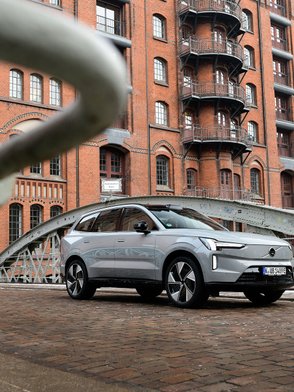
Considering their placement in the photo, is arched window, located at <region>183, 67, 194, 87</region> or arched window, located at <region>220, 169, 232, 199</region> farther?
arched window, located at <region>183, 67, 194, 87</region>

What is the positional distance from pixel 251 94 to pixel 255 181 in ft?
23.8

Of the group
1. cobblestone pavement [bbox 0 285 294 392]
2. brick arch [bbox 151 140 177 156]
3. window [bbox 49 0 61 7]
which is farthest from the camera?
brick arch [bbox 151 140 177 156]

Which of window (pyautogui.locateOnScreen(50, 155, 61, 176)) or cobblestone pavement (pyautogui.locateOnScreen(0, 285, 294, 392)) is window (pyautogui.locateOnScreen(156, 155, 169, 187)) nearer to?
window (pyautogui.locateOnScreen(50, 155, 61, 176))

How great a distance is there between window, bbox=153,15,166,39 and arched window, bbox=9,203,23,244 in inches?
636

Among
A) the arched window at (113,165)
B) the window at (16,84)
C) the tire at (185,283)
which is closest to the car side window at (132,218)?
the tire at (185,283)

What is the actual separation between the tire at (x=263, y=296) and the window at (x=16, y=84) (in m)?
22.7

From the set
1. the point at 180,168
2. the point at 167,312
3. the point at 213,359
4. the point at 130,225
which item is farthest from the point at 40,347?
the point at 180,168

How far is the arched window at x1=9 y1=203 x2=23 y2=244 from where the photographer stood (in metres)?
27.9

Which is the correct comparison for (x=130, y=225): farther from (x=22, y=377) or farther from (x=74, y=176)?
(x=74, y=176)

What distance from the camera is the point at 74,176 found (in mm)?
29953

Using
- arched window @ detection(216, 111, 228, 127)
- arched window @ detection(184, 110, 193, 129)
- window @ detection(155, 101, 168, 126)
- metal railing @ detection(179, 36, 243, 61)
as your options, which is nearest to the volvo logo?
window @ detection(155, 101, 168, 126)

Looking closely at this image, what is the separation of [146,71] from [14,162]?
113 ft

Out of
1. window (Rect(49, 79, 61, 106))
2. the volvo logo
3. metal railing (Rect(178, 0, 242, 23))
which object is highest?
metal railing (Rect(178, 0, 242, 23))

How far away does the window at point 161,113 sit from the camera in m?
35.0
